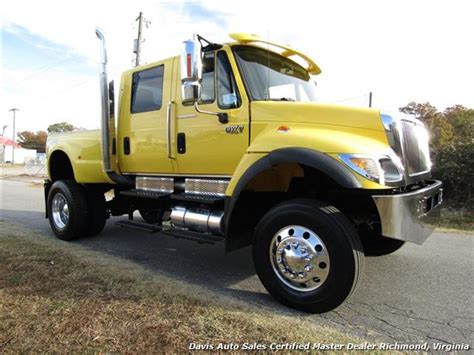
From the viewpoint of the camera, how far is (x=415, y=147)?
3.86m

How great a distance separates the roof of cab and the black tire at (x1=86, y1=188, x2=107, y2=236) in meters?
3.48

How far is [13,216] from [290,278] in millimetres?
7448

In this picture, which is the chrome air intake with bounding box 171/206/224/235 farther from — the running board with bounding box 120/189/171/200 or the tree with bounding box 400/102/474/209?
the tree with bounding box 400/102/474/209

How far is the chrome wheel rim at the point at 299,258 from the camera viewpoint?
128 inches

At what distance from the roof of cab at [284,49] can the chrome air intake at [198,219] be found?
6.29ft

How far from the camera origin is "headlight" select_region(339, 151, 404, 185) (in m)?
3.11

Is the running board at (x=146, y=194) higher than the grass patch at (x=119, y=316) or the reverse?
higher

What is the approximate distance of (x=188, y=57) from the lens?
362 centimetres

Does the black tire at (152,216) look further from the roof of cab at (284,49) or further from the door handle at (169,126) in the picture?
the roof of cab at (284,49)

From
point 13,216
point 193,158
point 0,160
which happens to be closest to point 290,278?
point 193,158

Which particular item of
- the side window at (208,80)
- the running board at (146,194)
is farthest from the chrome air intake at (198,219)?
the side window at (208,80)

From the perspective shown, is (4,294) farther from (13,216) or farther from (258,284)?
(13,216)

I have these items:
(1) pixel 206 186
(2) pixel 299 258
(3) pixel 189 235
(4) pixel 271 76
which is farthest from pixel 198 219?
(4) pixel 271 76

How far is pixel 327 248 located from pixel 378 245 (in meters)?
1.88
